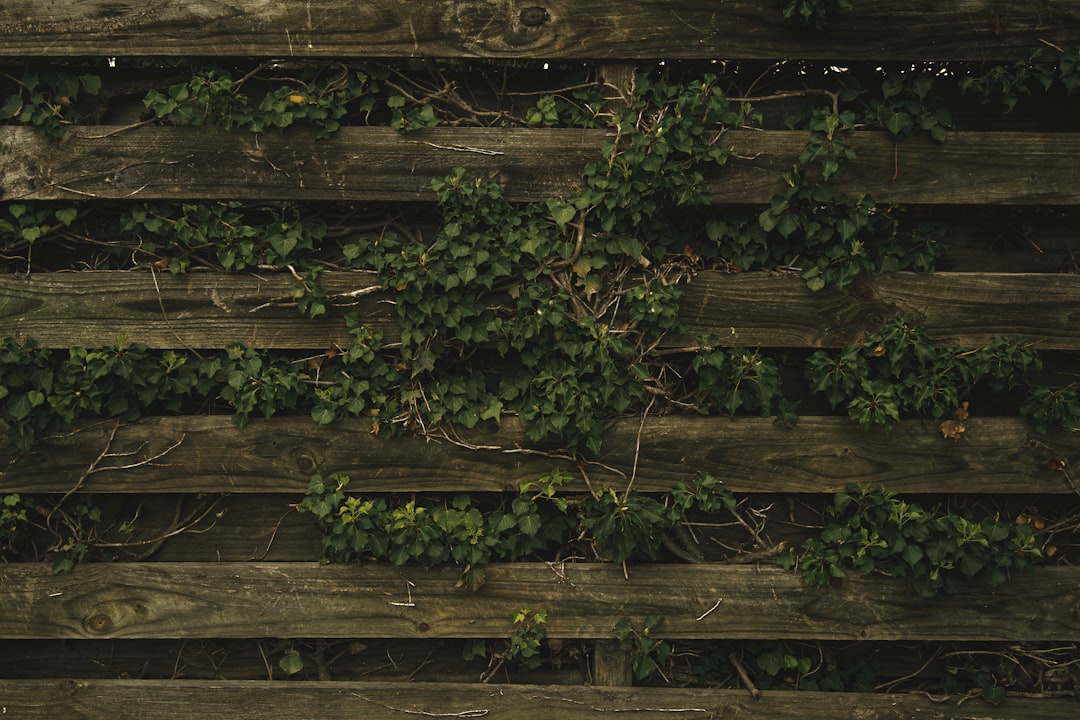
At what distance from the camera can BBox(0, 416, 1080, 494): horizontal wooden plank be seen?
2.82 m

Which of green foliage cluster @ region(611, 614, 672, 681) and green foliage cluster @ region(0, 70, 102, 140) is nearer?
green foliage cluster @ region(0, 70, 102, 140)

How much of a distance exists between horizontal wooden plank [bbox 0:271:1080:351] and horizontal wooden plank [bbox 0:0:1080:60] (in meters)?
0.71

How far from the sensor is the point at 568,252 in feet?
8.94

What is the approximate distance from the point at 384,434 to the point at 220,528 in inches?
27.9

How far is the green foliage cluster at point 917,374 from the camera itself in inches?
108

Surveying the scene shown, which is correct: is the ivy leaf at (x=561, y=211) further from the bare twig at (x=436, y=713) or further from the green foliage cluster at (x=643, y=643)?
the bare twig at (x=436, y=713)

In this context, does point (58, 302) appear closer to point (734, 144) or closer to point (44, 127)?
point (44, 127)

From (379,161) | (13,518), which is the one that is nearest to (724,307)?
(379,161)

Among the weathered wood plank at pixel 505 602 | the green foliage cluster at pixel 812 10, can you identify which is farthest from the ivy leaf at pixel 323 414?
the green foliage cluster at pixel 812 10

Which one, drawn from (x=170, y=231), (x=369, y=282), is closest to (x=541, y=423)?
(x=369, y=282)

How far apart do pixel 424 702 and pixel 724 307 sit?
1.66 metres

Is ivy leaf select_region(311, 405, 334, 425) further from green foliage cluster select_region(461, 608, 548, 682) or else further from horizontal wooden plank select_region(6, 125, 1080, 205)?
green foliage cluster select_region(461, 608, 548, 682)

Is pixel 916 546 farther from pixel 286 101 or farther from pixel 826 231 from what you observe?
pixel 286 101

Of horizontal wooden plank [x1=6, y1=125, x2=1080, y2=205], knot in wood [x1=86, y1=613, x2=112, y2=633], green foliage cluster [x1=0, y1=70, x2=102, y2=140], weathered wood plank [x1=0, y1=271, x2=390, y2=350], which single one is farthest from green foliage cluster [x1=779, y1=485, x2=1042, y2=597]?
green foliage cluster [x1=0, y1=70, x2=102, y2=140]
